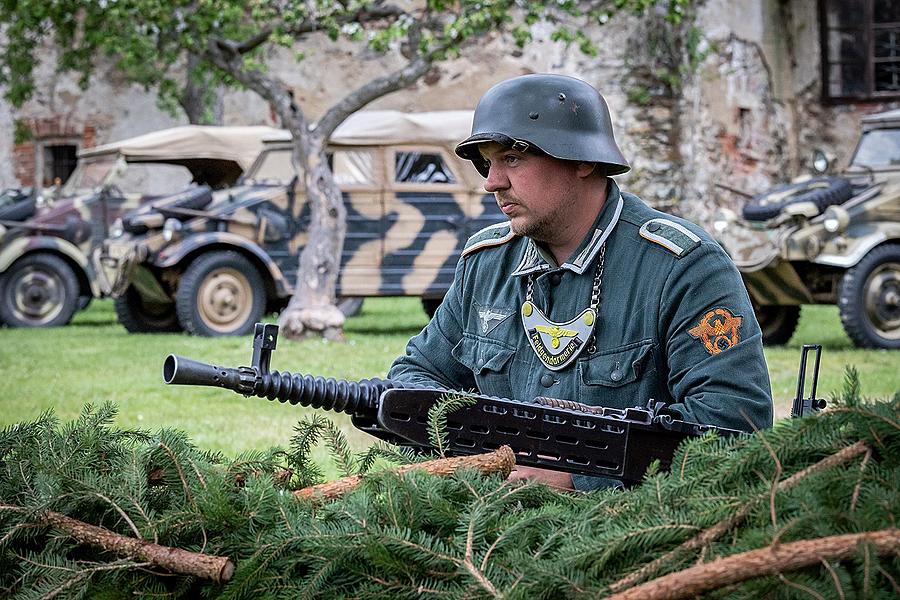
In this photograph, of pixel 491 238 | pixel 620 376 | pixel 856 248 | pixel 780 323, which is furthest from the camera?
pixel 780 323

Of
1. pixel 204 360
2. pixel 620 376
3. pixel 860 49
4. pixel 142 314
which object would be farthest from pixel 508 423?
pixel 860 49

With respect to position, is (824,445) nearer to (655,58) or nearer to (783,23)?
(655,58)

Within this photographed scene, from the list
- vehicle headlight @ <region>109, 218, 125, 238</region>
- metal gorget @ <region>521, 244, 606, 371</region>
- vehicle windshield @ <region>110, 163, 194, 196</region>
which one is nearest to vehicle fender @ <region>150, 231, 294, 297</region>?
vehicle headlight @ <region>109, 218, 125, 238</region>

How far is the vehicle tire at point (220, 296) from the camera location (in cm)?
1205

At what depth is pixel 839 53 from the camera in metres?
17.8

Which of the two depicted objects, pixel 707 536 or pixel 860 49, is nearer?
pixel 707 536

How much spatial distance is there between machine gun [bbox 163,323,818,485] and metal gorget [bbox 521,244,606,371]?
1.85ft

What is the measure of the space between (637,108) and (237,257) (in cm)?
521

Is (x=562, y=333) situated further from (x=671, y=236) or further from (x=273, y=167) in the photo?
(x=273, y=167)

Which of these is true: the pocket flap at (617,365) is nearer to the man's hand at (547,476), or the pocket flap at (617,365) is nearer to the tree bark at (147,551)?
the man's hand at (547,476)

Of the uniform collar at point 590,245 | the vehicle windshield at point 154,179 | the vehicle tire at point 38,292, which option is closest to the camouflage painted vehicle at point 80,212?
the vehicle tire at point 38,292

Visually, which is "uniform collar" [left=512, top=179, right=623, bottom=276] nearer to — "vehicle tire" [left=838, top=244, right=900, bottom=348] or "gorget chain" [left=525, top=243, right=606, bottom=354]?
"gorget chain" [left=525, top=243, right=606, bottom=354]

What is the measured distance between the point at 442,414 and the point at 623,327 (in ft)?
2.55

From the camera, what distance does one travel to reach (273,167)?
43.9 feet
